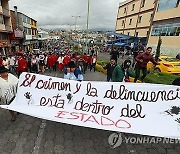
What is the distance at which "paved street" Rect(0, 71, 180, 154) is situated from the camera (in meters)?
3.33

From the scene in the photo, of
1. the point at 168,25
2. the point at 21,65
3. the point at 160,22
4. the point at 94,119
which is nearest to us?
the point at 94,119

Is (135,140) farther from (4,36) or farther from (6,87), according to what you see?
(4,36)

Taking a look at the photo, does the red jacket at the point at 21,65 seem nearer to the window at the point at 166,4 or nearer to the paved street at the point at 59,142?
the paved street at the point at 59,142

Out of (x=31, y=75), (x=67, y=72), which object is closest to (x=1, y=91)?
(x=31, y=75)

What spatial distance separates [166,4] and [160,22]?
2.67 meters

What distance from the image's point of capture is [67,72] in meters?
5.16

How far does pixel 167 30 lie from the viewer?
23062mm

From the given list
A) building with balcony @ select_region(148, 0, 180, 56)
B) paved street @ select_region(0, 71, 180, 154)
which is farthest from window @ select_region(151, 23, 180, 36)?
paved street @ select_region(0, 71, 180, 154)

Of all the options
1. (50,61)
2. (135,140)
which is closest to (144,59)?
(135,140)

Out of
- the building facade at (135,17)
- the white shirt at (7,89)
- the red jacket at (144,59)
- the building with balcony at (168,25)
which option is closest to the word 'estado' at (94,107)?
the white shirt at (7,89)

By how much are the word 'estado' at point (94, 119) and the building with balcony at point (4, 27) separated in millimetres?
26709

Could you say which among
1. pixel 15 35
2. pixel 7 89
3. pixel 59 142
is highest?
pixel 15 35

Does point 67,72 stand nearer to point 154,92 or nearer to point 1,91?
point 1,91

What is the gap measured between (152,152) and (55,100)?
8.42ft
